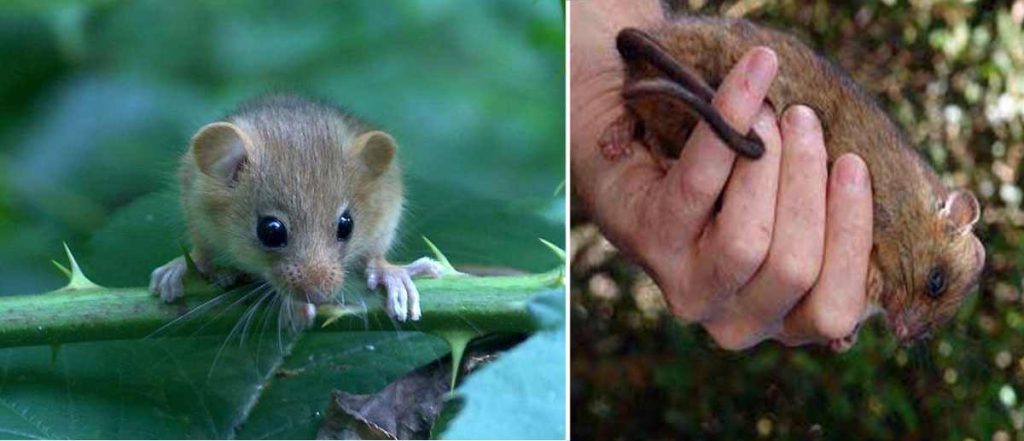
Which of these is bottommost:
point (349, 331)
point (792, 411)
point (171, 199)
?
point (792, 411)

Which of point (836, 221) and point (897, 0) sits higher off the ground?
point (836, 221)

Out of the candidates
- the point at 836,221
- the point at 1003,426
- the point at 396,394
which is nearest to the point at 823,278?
the point at 836,221

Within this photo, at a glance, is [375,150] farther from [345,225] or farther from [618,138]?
[618,138]

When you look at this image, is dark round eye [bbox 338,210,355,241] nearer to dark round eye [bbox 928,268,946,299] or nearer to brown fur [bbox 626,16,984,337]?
brown fur [bbox 626,16,984,337]

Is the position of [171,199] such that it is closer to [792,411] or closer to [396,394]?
[396,394]

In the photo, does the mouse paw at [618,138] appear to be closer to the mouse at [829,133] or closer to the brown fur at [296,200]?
the mouse at [829,133]

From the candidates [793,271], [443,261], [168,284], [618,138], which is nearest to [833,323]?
[793,271]
